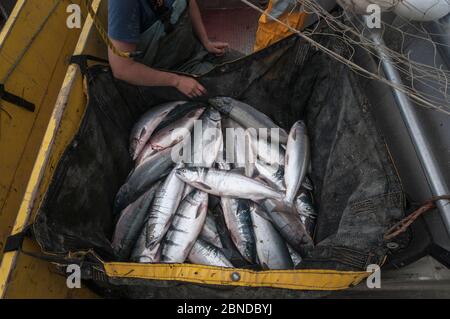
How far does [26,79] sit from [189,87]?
1218mm

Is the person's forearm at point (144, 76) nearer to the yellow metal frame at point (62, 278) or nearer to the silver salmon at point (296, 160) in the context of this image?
the yellow metal frame at point (62, 278)

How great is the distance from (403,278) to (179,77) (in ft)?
6.31

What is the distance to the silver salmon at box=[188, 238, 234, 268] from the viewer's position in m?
2.11

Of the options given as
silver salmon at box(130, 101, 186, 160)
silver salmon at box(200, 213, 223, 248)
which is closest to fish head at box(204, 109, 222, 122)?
silver salmon at box(130, 101, 186, 160)

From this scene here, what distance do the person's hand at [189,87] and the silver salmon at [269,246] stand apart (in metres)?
1.03

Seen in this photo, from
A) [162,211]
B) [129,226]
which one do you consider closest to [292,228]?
[162,211]

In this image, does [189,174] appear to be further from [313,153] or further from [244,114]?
[313,153]

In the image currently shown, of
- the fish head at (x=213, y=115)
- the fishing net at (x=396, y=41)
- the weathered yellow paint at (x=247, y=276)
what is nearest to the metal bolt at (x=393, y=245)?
the weathered yellow paint at (x=247, y=276)

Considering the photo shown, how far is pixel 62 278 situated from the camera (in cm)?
186

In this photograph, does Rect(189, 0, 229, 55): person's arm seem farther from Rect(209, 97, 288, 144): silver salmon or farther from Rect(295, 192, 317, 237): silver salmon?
Rect(295, 192, 317, 237): silver salmon

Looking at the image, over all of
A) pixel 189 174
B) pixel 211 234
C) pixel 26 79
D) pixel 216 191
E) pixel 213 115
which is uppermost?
pixel 26 79

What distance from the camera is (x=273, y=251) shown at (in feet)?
6.91
